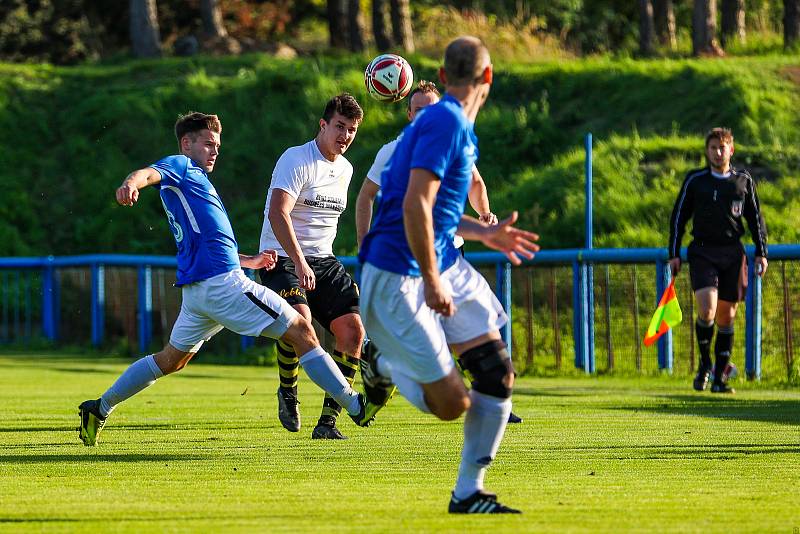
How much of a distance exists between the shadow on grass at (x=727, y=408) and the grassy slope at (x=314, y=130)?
8624 mm

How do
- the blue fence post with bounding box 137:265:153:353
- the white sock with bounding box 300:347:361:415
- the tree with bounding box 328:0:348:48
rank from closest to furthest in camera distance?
the white sock with bounding box 300:347:361:415 < the blue fence post with bounding box 137:265:153:353 < the tree with bounding box 328:0:348:48

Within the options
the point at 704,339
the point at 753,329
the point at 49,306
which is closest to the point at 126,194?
the point at 704,339

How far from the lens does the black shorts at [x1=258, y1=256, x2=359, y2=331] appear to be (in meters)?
9.64

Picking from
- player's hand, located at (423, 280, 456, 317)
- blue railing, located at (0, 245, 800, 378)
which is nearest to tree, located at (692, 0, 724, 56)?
blue railing, located at (0, 245, 800, 378)

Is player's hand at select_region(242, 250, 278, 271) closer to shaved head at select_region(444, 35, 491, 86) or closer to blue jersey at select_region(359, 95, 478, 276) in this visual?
blue jersey at select_region(359, 95, 478, 276)

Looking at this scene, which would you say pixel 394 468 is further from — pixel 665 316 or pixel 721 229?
pixel 665 316

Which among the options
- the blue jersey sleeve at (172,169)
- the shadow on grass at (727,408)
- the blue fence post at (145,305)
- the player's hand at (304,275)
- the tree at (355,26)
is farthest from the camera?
the tree at (355,26)

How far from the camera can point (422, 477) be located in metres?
7.34

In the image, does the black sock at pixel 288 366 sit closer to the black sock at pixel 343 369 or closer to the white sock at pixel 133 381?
the black sock at pixel 343 369

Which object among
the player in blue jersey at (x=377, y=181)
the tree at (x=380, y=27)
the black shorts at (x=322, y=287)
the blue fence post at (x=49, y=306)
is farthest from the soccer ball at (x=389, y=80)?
the tree at (x=380, y=27)

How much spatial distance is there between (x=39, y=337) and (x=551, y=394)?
11.7 metres

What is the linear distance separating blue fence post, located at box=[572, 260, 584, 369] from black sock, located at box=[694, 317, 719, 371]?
3.22 metres

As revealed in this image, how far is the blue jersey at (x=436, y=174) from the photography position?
5.90 meters

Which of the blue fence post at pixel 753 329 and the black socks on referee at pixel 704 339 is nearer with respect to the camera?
the black socks on referee at pixel 704 339
